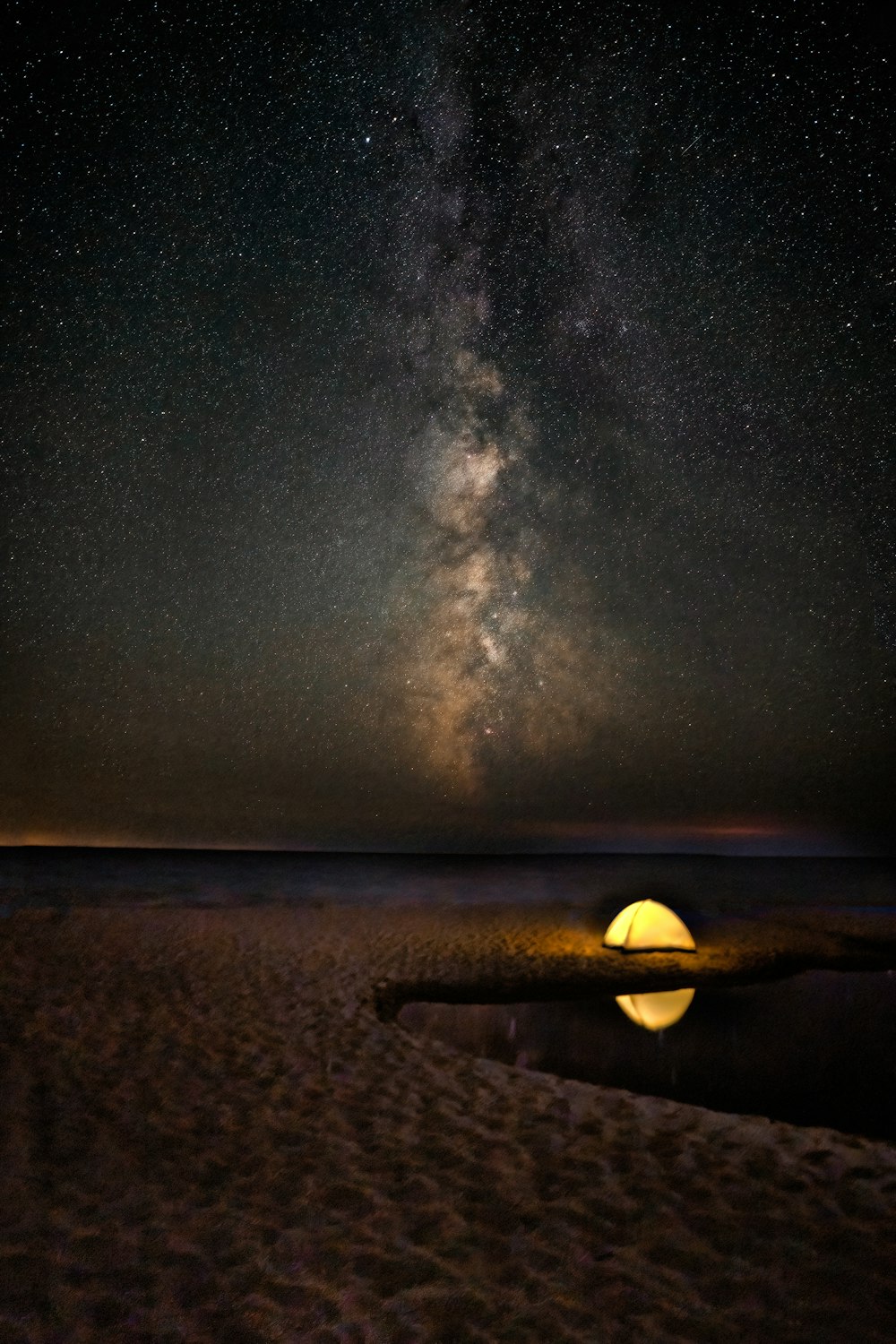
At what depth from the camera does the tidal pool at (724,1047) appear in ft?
18.5

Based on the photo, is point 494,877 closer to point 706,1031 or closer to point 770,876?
point 770,876

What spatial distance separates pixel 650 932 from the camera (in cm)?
1018

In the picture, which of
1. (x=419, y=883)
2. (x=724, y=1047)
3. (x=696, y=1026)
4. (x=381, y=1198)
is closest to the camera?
(x=381, y=1198)

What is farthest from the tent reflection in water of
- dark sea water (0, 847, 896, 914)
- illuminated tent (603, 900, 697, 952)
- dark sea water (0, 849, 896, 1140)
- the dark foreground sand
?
dark sea water (0, 847, 896, 914)

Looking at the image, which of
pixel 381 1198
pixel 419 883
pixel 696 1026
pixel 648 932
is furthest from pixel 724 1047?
pixel 419 883

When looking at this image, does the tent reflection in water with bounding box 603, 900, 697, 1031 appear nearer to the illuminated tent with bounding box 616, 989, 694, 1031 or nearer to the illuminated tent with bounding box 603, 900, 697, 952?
the illuminated tent with bounding box 603, 900, 697, 952

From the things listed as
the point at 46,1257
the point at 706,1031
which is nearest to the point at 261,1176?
the point at 46,1257

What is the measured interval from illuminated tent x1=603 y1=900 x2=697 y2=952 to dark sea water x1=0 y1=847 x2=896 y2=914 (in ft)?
17.1

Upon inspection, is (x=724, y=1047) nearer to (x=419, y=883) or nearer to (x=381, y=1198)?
(x=381, y=1198)

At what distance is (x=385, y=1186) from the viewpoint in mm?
3725

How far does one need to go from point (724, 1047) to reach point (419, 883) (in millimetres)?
15157

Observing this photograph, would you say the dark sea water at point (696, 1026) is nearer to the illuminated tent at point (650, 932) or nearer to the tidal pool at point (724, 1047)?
the tidal pool at point (724, 1047)

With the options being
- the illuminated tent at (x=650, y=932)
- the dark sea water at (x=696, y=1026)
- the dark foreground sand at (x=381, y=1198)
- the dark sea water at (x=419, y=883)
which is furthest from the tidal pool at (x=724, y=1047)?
the dark sea water at (x=419, y=883)

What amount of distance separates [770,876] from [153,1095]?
2591 centimetres
